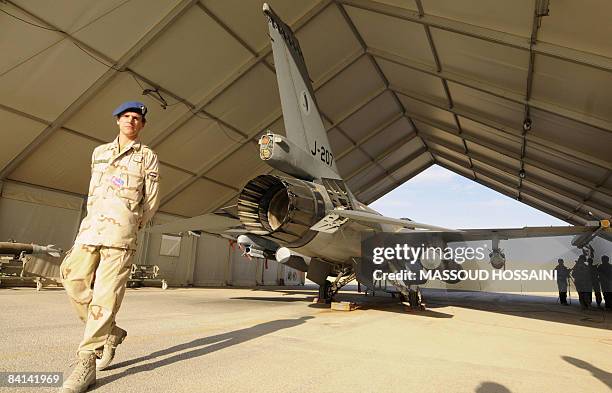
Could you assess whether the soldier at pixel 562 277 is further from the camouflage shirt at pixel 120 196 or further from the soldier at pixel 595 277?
the camouflage shirt at pixel 120 196

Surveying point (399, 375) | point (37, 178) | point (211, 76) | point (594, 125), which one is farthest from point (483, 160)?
point (37, 178)

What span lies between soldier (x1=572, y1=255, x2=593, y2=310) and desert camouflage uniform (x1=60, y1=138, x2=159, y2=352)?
577 inches

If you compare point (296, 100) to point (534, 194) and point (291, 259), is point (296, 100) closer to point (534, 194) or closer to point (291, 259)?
point (291, 259)

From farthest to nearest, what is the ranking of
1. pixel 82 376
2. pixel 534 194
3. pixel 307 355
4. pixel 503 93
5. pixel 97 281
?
1. pixel 534 194
2. pixel 503 93
3. pixel 307 355
4. pixel 97 281
5. pixel 82 376

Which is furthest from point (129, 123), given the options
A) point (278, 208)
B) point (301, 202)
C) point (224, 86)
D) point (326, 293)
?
point (224, 86)

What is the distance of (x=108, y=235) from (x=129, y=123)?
95 cm

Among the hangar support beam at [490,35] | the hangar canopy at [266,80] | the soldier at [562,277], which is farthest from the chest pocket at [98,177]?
the soldier at [562,277]

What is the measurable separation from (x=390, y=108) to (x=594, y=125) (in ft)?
32.4

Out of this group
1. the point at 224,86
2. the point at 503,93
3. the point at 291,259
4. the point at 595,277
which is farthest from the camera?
the point at 595,277

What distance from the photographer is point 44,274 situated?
1129 centimetres

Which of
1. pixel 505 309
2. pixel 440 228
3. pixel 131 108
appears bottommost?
pixel 505 309

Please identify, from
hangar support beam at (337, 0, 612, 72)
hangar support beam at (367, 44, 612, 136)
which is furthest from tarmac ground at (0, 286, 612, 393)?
hangar support beam at (367, 44, 612, 136)

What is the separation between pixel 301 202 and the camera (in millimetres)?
5477

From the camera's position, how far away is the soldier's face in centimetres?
293
